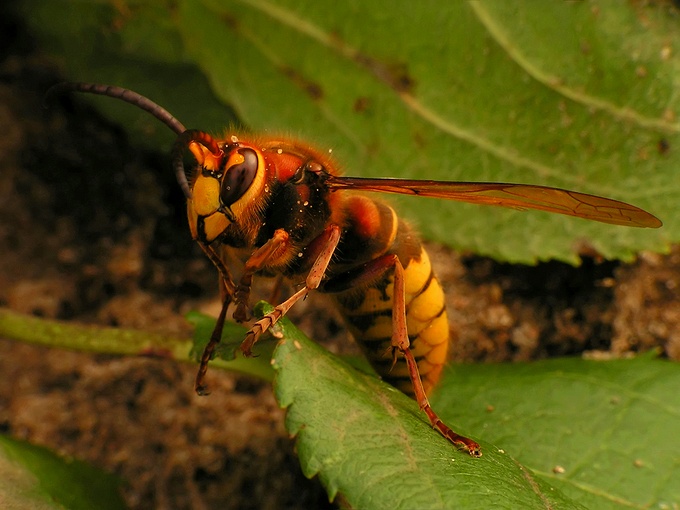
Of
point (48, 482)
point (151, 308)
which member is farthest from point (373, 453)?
point (151, 308)

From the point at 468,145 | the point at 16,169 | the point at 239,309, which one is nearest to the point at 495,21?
the point at 468,145

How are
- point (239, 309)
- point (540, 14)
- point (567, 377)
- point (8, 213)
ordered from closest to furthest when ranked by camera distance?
point (239, 309)
point (567, 377)
point (540, 14)
point (8, 213)

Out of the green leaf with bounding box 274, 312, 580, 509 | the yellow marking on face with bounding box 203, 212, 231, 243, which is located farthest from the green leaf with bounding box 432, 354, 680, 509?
the yellow marking on face with bounding box 203, 212, 231, 243

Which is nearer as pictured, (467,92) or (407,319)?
(407,319)

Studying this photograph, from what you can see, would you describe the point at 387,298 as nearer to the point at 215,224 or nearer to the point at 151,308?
the point at 215,224

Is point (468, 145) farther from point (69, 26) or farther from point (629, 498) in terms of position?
point (69, 26)

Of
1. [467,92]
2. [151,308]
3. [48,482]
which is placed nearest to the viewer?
[48,482]
